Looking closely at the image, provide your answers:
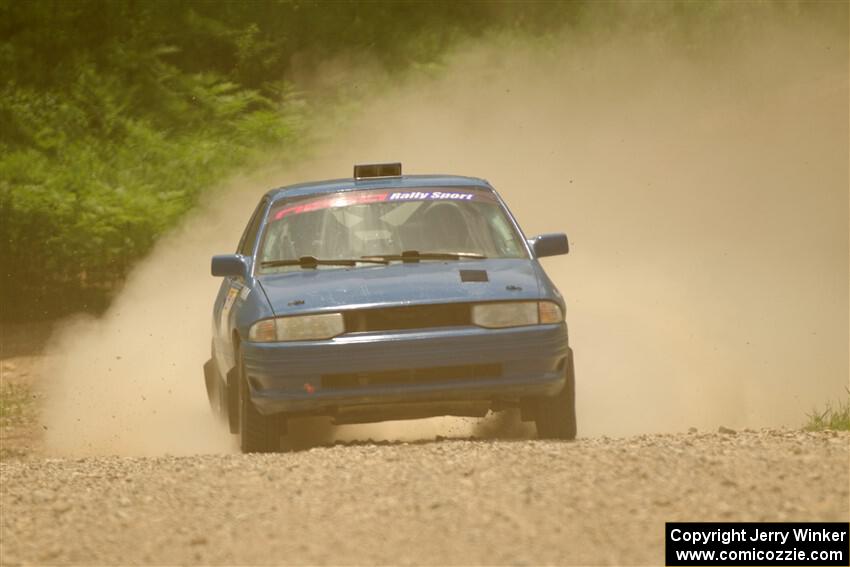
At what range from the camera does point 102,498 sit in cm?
782

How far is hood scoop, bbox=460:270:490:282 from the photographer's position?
9594 millimetres

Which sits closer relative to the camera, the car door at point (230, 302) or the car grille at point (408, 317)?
the car grille at point (408, 317)

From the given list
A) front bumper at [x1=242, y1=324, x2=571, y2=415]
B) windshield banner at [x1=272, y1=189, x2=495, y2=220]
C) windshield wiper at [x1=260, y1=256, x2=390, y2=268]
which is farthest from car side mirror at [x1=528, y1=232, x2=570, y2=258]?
front bumper at [x1=242, y1=324, x2=571, y2=415]

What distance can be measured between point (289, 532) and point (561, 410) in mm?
3147

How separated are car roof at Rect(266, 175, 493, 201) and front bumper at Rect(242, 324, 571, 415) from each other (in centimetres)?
177

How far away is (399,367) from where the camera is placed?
9.21 m

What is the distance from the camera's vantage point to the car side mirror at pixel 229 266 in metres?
10.3

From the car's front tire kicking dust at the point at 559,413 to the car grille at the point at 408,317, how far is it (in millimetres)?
694

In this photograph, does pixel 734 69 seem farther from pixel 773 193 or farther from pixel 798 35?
pixel 773 193

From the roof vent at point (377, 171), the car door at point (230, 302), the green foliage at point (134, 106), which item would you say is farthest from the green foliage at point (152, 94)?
the roof vent at point (377, 171)

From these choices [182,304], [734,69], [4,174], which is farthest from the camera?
[734,69]

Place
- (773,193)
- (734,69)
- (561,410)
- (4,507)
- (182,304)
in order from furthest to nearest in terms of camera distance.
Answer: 1. (734,69)
2. (773,193)
3. (182,304)
4. (561,410)
5. (4,507)

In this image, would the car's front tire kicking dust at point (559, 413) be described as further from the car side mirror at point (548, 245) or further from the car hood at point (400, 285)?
the car side mirror at point (548, 245)

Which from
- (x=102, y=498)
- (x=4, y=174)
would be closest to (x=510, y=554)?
(x=102, y=498)
